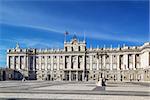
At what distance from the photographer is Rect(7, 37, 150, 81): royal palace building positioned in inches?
4744

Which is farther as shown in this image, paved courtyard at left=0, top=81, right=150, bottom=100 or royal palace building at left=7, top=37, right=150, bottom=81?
royal palace building at left=7, top=37, right=150, bottom=81

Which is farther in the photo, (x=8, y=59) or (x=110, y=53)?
(x=8, y=59)

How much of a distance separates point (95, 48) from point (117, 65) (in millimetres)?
12738

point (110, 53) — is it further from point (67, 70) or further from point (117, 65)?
point (67, 70)

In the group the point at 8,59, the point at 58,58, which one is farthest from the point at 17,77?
the point at 58,58

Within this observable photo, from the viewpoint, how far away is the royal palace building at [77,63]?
395ft

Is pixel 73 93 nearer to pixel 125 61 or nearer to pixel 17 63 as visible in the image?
pixel 125 61

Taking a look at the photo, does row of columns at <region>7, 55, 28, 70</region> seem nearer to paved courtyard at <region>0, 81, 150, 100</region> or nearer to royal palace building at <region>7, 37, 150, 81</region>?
royal palace building at <region>7, 37, 150, 81</region>

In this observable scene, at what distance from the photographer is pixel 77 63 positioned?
127m

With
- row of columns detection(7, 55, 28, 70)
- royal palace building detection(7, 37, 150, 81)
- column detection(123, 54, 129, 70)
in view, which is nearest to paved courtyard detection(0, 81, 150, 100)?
royal palace building detection(7, 37, 150, 81)

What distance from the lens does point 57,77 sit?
128m

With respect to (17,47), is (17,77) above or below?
below

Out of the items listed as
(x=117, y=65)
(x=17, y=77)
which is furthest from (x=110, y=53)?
(x=17, y=77)

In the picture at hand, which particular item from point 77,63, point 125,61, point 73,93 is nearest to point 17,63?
point 77,63
